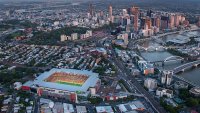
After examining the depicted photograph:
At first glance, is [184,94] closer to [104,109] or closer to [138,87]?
[138,87]

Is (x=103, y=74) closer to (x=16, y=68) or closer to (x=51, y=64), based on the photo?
(x=51, y=64)

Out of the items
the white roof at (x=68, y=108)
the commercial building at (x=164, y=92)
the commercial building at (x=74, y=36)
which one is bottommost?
the white roof at (x=68, y=108)

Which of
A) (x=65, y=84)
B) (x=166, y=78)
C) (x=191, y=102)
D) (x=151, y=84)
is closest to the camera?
(x=191, y=102)

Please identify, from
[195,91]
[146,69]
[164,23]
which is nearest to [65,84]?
[146,69]

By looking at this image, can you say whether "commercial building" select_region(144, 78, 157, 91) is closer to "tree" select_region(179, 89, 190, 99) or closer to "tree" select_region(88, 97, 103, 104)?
"tree" select_region(179, 89, 190, 99)

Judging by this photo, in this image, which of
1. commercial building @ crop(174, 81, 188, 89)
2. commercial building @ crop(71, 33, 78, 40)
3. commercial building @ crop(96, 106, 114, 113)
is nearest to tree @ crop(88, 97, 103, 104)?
commercial building @ crop(96, 106, 114, 113)

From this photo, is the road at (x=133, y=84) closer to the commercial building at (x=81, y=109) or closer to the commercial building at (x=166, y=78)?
the commercial building at (x=166, y=78)

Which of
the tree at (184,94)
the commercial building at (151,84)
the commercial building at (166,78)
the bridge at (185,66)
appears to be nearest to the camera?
the tree at (184,94)

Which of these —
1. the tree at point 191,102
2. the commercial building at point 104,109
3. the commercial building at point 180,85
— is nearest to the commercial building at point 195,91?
the commercial building at point 180,85
